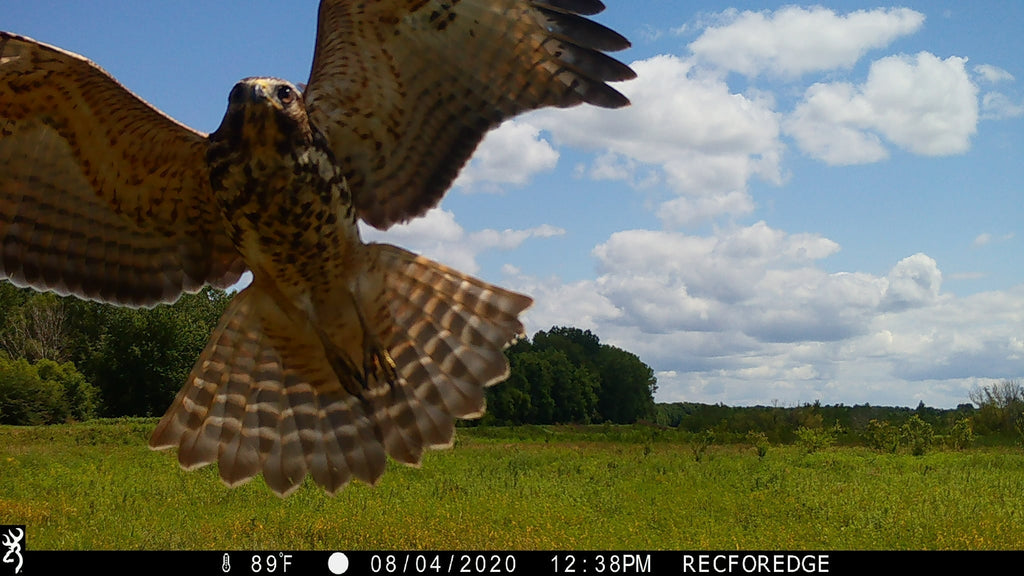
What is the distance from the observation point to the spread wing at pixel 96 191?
16.2ft

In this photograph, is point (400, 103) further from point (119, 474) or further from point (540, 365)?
point (540, 365)

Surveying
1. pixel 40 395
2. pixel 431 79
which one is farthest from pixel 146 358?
pixel 431 79

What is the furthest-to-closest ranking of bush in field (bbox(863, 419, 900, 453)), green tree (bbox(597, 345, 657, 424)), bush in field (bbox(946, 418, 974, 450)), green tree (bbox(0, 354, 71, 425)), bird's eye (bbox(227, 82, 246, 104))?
green tree (bbox(597, 345, 657, 424)), green tree (bbox(0, 354, 71, 425)), bush in field (bbox(946, 418, 974, 450)), bush in field (bbox(863, 419, 900, 453)), bird's eye (bbox(227, 82, 246, 104))

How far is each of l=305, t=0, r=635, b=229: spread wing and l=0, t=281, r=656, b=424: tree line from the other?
34.3 m

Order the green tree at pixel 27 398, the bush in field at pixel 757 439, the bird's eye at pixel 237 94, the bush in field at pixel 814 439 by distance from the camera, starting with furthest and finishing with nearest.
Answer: the green tree at pixel 27 398 < the bush in field at pixel 757 439 < the bush in field at pixel 814 439 < the bird's eye at pixel 237 94

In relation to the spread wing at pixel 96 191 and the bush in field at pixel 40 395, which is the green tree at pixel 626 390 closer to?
the bush in field at pixel 40 395

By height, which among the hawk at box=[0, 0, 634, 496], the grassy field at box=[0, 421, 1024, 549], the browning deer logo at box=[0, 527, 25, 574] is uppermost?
the hawk at box=[0, 0, 634, 496]

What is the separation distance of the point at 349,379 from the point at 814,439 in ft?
70.3

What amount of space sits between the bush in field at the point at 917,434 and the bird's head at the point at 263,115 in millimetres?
23492

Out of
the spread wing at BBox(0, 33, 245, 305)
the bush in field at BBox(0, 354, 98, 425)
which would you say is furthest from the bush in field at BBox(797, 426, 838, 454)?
the bush in field at BBox(0, 354, 98, 425)

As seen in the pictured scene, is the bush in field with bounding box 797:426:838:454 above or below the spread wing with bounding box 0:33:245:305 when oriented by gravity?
below

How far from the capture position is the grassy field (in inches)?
463

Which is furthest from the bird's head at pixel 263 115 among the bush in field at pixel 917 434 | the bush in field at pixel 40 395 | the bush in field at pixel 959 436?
the bush in field at pixel 40 395
